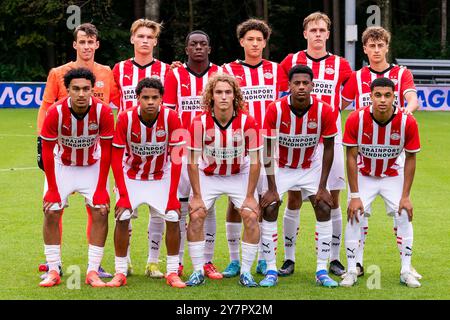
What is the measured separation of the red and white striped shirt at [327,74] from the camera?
7.91 m

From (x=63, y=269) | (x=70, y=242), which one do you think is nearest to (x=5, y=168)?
(x=70, y=242)

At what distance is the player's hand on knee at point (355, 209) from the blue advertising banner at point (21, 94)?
2004cm

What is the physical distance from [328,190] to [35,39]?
27785mm

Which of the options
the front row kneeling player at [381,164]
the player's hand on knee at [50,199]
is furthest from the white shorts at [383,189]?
→ the player's hand on knee at [50,199]

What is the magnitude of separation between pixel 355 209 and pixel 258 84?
138 centimetres

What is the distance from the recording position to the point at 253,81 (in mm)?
7832

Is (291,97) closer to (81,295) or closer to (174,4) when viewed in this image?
(81,295)

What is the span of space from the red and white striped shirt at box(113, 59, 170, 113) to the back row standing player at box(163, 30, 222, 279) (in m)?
0.18

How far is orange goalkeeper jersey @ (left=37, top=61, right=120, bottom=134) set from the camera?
7.76 metres

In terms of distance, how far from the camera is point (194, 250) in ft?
24.0

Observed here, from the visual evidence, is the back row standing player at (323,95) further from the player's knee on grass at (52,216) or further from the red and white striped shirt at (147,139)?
the player's knee on grass at (52,216)

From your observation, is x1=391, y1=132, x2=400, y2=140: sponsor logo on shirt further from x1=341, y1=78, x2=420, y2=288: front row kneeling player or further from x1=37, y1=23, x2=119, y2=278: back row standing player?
x1=37, y1=23, x2=119, y2=278: back row standing player

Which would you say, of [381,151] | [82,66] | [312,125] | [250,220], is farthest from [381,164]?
[82,66]

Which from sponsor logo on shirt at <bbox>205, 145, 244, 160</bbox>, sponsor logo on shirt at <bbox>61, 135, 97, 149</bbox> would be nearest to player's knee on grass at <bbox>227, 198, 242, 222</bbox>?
sponsor logo on shirt at <bbox>205, 145, 244, 160</bbox>
